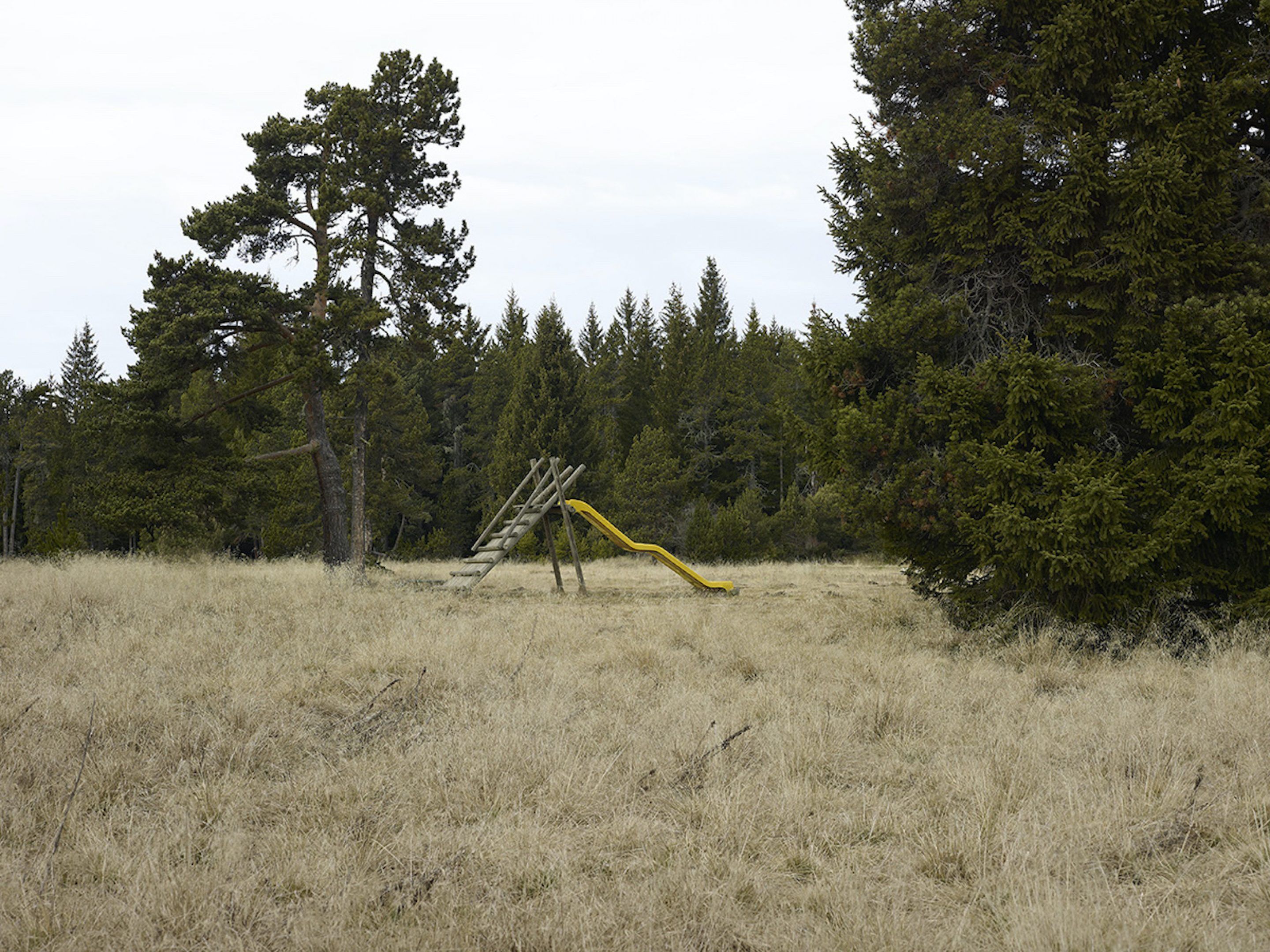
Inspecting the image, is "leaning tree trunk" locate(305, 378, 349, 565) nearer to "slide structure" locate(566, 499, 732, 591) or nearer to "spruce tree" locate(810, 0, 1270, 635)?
"slide structure" locate(566, 499, 732, 591)

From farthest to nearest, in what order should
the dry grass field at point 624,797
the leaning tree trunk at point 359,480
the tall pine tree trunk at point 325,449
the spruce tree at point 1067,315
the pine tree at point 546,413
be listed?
the pine tree at point 546,413 → the leaning tree trunk at point 359,480 → the tall pine tree trunk at point 325,449 → the spruce tree at point 1067,315 → the dry grass field at point 624,797

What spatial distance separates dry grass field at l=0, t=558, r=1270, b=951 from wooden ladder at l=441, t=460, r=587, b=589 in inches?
268

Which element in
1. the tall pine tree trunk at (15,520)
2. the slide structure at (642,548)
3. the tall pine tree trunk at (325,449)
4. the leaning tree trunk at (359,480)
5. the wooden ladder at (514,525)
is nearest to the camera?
the wooden ladder at (514,525)

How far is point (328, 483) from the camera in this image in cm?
1956

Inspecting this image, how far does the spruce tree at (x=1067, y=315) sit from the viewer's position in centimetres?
763

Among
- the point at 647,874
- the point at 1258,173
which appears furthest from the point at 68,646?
the point at 1258,173

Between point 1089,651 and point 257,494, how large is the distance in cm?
1637

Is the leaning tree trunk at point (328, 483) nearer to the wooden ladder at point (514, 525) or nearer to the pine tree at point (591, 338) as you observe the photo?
the wooden ladder at point (514, 525)

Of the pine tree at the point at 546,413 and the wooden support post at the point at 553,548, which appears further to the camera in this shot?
the pine tree at the point at 546,413

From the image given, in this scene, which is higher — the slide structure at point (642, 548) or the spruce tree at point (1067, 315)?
the spruce tree at point (1067, 315)

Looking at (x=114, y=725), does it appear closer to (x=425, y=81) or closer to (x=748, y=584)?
→ (x=748, y=584)

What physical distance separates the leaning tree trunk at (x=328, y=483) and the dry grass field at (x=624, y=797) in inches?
451

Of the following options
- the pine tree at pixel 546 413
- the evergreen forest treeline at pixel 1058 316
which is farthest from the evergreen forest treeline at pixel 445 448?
the evergreen forest treeline at pixel 1058 316

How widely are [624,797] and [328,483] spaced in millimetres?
17002
